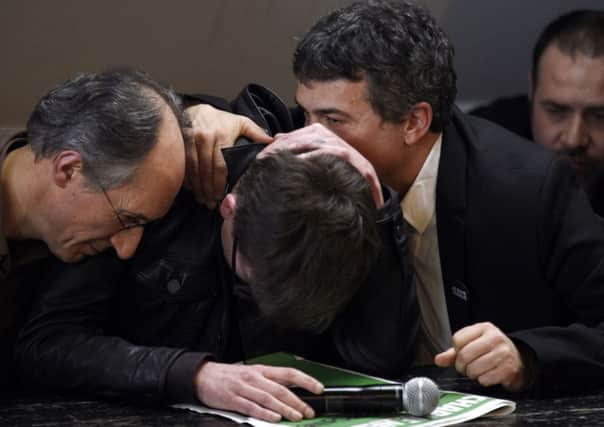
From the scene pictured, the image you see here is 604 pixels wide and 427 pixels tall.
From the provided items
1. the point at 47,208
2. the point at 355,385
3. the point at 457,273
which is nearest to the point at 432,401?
the point at 355,385

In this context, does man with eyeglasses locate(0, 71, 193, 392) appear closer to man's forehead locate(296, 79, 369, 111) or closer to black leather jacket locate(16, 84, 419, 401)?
black leather jacket locate(16, 84, 419, 401)

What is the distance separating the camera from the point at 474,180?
278cm

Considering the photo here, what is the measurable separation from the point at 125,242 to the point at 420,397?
0.68 meters

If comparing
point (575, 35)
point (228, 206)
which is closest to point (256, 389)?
point (228, 206)

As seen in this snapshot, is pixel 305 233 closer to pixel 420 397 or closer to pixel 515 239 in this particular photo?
pixel 420 397

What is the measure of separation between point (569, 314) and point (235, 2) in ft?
4.46

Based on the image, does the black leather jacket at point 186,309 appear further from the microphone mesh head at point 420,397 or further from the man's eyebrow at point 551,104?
the man's eyebrow at point 551,104

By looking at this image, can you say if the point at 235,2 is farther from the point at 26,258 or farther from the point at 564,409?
the point at 564,409

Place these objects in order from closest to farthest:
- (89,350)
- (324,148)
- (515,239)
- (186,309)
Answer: (89,350)
(324,148)
(186,309)
(515,239)

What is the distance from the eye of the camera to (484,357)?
234 centimetres

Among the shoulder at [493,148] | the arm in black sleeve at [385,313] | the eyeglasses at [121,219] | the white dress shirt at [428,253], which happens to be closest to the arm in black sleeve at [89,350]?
the eyeglasses at [121,219]

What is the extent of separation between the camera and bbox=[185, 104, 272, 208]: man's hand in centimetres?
259

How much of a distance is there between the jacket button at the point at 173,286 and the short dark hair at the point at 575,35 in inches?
62.3

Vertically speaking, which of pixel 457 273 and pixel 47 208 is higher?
pixel 47 208
